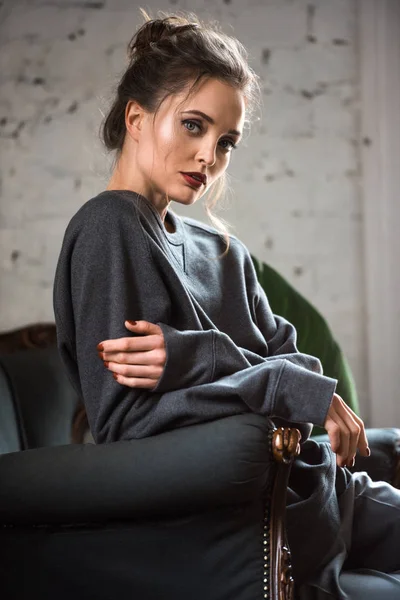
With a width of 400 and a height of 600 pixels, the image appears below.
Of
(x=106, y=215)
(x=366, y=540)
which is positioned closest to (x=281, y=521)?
(x=366, y=540)

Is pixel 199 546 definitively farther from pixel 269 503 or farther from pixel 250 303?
pixel 250 303

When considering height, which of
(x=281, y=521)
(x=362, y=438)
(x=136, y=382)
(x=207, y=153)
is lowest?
(x=281, y=521)

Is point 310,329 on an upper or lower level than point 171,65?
lower

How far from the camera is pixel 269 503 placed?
4.39ft

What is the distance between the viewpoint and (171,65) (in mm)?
1548

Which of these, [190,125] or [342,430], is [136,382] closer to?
[342,430]

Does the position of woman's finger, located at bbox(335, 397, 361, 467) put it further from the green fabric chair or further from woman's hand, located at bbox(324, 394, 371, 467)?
the green fabric chair

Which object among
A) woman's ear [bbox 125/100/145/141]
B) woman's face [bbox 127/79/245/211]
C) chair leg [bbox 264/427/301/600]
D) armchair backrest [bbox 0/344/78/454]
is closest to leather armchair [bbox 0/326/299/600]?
chair leg [bbox 264/427/301/600]

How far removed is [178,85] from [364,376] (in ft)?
5.95

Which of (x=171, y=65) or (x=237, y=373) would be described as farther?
(x=171, y=65)

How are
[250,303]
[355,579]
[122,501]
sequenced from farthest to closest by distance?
[250,303] < [355,579] < [122,501]

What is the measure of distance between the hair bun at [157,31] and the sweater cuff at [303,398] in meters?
0.68

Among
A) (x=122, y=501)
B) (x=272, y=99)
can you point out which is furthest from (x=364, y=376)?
(x=122, y=501)

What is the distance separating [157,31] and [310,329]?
1039mm
